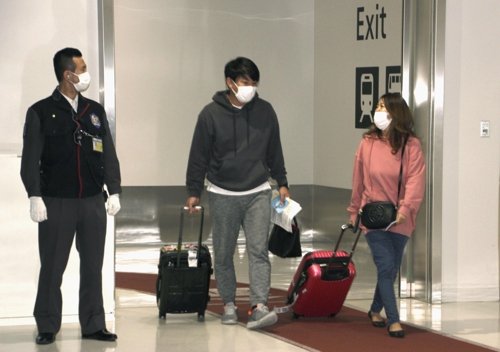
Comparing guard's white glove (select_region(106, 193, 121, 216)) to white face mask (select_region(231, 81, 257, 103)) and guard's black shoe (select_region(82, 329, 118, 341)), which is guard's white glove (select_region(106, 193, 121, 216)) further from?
white face mask (select_region(231, 81, 257, 103))

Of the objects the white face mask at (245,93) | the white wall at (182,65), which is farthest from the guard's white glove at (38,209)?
the white wall at (182,65)

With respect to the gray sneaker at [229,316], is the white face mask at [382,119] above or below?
above

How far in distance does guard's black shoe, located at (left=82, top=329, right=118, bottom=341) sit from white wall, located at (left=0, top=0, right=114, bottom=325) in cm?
63

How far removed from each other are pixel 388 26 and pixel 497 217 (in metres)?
2.00

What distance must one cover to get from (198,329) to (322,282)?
82cm

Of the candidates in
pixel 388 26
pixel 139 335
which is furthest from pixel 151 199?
pixel 139 335

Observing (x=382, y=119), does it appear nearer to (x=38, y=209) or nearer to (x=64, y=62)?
(x=64, y=62)

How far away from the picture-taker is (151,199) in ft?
26.4

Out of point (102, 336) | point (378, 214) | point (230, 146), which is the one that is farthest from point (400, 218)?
point (102, 336)

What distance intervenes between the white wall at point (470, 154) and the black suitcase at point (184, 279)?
1.83m

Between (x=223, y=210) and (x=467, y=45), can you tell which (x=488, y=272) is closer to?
(x=467, y=45)

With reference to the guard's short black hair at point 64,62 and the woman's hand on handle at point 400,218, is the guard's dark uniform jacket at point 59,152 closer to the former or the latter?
the guard's short black hair at point 64,62

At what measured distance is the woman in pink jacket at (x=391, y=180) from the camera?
4664 millimetres

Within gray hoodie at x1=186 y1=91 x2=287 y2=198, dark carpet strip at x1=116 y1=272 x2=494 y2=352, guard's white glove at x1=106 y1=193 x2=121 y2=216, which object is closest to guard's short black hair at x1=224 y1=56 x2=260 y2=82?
gray hoodie at x1=186 y1=91 x2=287 y2=198
